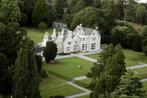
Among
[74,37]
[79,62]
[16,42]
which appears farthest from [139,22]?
[16,42]

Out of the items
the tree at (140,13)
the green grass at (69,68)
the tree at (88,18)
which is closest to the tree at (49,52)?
the green grass at (69,68)

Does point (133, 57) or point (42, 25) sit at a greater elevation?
point (42, 25)

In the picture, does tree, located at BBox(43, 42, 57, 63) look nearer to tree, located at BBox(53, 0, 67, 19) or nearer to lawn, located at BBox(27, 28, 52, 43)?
lawn, located at BBox(27, 28, 52, 43)

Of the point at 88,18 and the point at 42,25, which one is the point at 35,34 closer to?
the point at 42,25

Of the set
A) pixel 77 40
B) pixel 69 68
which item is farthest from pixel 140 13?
pixel 69 68

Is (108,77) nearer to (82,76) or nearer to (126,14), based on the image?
(82,76)

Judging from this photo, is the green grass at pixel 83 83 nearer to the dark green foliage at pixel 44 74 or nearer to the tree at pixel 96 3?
the dark green foliage at pixel 44 74
